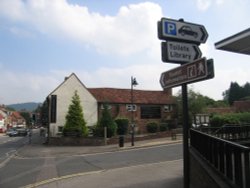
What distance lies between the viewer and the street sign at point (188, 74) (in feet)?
19.1

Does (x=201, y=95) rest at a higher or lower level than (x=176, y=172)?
higher

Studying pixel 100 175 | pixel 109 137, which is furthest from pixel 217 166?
pixel 109 137

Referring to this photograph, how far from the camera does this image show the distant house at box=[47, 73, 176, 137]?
48281mm

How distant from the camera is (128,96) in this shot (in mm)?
53062

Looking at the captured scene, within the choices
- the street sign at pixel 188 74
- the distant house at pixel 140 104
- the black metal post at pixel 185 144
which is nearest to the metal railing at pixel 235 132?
the street sign at pixel 188 74

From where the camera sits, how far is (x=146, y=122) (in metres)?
52.0

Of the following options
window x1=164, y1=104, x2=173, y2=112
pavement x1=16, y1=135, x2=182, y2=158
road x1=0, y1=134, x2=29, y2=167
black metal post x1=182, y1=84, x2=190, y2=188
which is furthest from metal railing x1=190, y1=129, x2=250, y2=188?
window x1=164, y1=104, x2=173, y2=112

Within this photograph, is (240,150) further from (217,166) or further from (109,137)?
(109,137)

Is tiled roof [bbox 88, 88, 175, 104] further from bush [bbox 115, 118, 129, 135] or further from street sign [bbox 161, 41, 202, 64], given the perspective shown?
street sign [bbox 161, 41, 202, 64]

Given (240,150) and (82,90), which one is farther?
(82,90)

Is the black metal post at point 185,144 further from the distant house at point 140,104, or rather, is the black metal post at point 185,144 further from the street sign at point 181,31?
the distant house at point 140,104

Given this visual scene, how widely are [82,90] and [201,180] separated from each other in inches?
1662

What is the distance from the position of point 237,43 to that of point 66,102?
130 ft

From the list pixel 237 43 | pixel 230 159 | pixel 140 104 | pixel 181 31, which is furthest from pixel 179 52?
pixel 140 104
